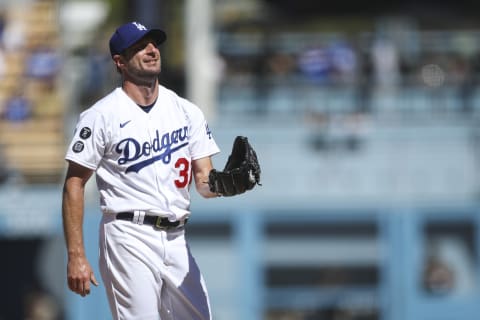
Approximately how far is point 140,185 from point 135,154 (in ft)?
0.52

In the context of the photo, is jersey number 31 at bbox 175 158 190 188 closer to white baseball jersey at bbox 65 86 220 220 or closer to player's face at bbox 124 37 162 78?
white baseball jersey at bbox 65 86 220 220

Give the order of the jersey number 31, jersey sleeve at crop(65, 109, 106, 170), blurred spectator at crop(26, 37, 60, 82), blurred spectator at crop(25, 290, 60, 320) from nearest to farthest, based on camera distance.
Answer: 1. jersey sleeve at crop(65, 109, 106, 170)
2. the jersey number 31
3. blurred spectator at crop(25, 290, 60, 320)
4. blurred spectator at crop(26, 37, 60, 82)

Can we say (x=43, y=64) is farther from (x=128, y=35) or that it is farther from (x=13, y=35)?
(x=128, y=35)

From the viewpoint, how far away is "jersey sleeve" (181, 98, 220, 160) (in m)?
6.25

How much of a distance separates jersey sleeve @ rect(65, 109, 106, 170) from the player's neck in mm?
225

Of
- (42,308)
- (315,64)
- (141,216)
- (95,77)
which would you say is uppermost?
(141,216)

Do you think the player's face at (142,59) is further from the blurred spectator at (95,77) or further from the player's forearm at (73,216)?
the blurred spectator at (95,77)

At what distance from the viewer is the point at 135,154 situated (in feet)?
19.7

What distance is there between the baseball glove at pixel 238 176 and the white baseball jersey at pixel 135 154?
19cm

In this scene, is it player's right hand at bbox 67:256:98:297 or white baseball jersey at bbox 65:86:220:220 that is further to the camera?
white baseball jersey at bbox 65:86:220:220

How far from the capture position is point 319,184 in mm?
16438

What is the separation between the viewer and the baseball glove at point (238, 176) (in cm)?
602

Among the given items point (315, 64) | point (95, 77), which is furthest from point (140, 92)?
point (315, 64)

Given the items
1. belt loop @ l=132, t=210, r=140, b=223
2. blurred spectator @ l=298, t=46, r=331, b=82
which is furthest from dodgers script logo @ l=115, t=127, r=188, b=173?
blurred spectator @ l=298, t=46, r=331, b=82
